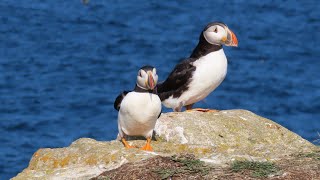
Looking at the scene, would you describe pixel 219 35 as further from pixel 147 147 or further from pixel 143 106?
pixel 147 147

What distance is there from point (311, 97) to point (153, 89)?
13897 mm

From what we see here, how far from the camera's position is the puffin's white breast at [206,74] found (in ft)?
41.2

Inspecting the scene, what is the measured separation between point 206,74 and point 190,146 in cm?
268

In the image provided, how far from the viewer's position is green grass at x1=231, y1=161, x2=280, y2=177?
29.2ft

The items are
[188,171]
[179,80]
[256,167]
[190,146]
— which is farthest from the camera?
[179,80]

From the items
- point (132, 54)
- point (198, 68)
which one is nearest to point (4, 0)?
point (132, 54)

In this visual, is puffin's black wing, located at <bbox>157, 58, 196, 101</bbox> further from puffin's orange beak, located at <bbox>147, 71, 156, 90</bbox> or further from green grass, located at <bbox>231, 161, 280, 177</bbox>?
green grass, located at <bbox>231, 161, 280, 177</bbox>

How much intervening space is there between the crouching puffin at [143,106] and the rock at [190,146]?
0.22 metres

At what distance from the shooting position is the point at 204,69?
1262 centimetres

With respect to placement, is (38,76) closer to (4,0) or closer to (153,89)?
(4,0)

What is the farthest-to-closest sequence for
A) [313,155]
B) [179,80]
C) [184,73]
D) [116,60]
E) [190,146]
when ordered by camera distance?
1. [116,60]
2. [179,80]
3. [184,73]
4. [190,146]
5. [313,155]

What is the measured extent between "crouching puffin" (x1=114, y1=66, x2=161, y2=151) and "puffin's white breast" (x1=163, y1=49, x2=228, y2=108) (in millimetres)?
2054

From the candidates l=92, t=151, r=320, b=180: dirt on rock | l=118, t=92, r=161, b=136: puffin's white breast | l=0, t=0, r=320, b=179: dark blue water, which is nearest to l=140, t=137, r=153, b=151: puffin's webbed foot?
l=118, t=92, r=161, b=136: puffin's white breast

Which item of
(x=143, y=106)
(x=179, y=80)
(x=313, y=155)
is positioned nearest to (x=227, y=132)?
(x=143, y=106)
